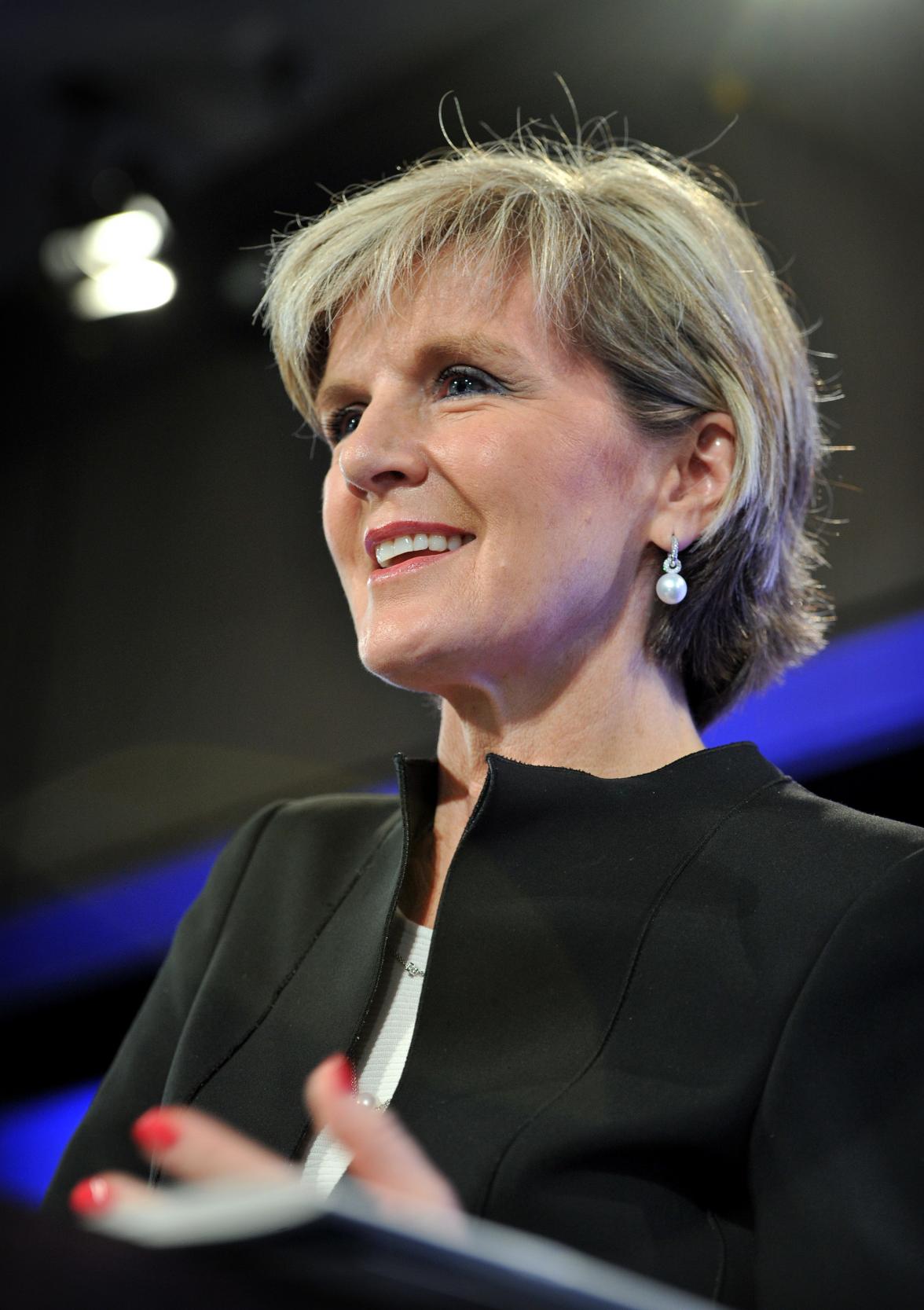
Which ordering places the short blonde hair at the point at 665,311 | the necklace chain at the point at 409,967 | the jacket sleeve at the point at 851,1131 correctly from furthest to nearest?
the short blonde hair at the point at 665,311, the necklace chain at the point at 409,967, the jacket sleeve at the point at 851,1131

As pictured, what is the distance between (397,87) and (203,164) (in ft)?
1.63

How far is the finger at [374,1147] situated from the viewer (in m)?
0.79

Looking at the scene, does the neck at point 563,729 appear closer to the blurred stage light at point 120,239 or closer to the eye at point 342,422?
the eye at point 342,422

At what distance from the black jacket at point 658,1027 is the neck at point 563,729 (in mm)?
46

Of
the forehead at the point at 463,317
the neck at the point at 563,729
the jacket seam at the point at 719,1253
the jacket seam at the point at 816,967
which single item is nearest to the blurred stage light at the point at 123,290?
the forehead at the point at 463,317

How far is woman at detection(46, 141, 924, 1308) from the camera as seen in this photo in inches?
42.6

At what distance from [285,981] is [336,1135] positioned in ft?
2.14

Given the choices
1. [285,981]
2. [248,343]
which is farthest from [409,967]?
[248,343]

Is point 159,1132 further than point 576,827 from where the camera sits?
No

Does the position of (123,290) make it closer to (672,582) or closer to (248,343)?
(248,343)

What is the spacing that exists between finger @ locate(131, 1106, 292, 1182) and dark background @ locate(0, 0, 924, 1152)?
4.09 feet

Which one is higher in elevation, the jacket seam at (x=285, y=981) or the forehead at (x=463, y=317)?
the forehead at (x=463, y=317)

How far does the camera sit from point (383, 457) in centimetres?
140

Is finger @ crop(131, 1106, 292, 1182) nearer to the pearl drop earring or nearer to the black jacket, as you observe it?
the black jacket
